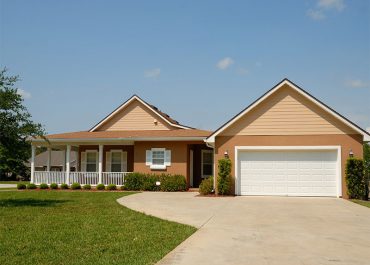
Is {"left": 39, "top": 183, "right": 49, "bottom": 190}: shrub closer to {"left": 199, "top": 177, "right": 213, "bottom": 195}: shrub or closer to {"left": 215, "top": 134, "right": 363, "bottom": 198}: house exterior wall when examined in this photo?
{"left": 199, "top": 177, "right": 213, "bottom": 195}: shrub

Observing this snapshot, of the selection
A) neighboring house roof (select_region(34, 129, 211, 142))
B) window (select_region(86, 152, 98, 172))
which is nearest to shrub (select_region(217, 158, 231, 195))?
neighboring house roof (select_region(34, 129, 211, 142))

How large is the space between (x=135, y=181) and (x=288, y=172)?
29.2 ft

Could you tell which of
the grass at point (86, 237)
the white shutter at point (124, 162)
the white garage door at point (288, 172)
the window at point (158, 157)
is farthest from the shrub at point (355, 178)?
the white shutter at point (124, 162)

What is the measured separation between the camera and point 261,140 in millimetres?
20234

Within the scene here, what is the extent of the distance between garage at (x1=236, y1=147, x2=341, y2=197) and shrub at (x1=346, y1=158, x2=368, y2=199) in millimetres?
497

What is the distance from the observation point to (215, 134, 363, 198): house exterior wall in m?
19.5

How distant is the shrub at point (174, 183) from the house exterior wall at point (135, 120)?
499 cm

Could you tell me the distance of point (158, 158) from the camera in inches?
984

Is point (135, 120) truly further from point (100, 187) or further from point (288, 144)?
point (288, 144)

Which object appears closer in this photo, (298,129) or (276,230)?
(276,230)

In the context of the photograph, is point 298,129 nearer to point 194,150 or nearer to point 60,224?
point 194,150

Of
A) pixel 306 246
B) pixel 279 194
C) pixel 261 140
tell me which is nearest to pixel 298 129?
Result: pixel 261 140

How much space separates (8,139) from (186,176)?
34.7ft

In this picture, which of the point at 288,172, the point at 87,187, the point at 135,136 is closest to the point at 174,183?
the point at 135,136
